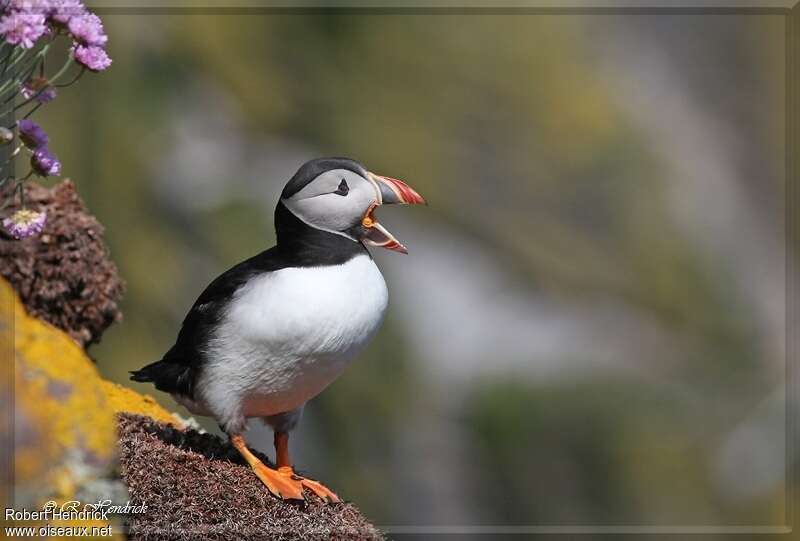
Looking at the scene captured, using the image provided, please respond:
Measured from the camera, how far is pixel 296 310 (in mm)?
2941

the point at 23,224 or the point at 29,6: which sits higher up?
the point at 29,6

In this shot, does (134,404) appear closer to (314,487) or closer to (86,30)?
(314,487)

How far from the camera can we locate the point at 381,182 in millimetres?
3086

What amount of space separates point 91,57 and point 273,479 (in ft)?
3.94

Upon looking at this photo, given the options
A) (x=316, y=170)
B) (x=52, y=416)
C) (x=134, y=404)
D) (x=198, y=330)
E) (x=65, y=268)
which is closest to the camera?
(x=52, y=416)

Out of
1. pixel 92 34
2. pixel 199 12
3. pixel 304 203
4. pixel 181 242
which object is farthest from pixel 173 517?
pixel 199 12

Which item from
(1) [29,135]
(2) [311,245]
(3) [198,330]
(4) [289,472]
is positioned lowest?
(4) [289,472]

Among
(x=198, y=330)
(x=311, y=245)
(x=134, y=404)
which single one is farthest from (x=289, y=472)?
→ (x=134, y=404)

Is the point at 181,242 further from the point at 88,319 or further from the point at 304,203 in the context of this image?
the point at 304,203

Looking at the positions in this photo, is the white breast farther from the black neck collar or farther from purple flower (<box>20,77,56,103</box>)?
purple flower (<box>20,77,56,103</box>)

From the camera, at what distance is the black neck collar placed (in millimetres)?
3041

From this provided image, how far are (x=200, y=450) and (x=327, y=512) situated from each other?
0.44 meters

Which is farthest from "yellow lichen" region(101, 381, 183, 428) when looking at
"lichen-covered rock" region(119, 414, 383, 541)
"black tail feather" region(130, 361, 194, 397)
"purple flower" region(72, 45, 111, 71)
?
"purple flower" region(72, 45, 111, 71)

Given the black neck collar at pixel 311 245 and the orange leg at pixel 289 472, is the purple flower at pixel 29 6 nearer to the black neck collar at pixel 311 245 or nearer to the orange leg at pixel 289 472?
the black neck collar at pixel 311 245
